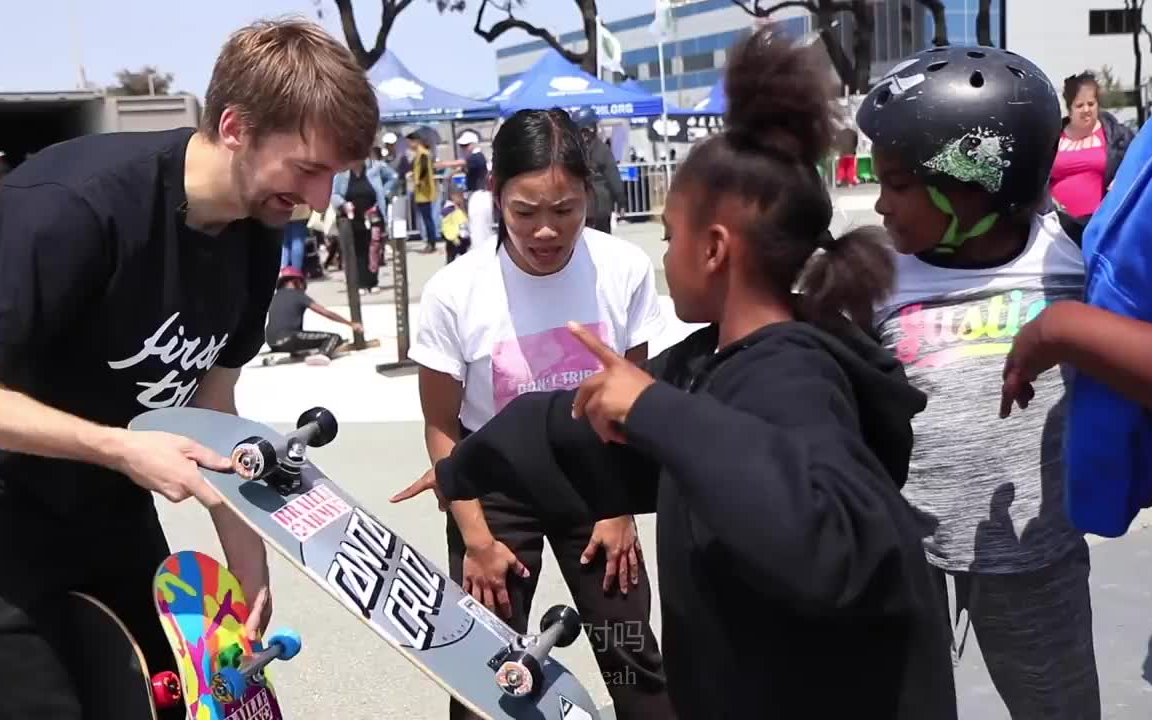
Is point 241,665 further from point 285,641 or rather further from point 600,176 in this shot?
point 600,176

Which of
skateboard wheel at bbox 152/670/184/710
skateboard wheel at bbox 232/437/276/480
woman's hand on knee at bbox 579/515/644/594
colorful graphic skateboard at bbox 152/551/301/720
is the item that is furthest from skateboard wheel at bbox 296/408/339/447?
woman's hand on knee at bbox 579/515/644/594

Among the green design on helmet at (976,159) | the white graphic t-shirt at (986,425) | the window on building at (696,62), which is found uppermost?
the window on building at (696,62)

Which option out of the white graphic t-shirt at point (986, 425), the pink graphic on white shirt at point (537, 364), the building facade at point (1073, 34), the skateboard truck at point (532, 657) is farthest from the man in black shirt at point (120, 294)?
the building facade at point (1073, 34)

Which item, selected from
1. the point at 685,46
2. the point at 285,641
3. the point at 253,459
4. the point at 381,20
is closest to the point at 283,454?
the point at 253,459

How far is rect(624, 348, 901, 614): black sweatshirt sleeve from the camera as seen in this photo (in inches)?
49.9

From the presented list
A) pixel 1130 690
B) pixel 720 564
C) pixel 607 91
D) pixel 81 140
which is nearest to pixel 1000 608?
A: pixel 720 564

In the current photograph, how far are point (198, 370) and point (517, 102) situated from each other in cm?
1788

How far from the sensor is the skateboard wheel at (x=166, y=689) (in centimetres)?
220

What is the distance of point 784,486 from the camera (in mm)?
1267

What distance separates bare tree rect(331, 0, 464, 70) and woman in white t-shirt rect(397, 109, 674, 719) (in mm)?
20923

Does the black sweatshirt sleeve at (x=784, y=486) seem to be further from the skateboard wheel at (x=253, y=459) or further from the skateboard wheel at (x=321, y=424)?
the skateboard wheel at (x=321, y=424)

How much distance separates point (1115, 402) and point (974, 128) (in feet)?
1.93

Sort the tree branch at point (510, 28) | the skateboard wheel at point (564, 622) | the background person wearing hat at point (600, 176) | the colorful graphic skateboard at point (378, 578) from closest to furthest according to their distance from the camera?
the colorful graphic skateboard at point (378, 578) → the skateboard wheel at point (564, 622) → the background person wearing hat at point (600, 176) → the tree branch at point (510, 28)

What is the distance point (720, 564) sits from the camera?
5.18ft
